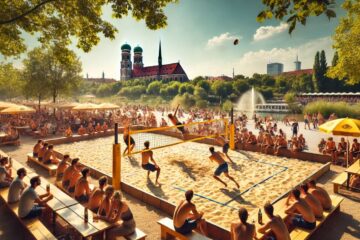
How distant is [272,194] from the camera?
7227mm

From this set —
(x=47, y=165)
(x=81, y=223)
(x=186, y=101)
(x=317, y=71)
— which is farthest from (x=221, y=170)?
(x=317, y=71)

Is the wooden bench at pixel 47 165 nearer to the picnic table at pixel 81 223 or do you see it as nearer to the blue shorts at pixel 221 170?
the picnic table at pixel 81 223

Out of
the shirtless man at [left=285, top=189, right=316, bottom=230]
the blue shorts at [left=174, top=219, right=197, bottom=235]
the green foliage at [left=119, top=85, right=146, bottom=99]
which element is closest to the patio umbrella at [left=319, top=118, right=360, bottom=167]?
the shirtless man at [left=285, top=189, right=316, bottom=230]

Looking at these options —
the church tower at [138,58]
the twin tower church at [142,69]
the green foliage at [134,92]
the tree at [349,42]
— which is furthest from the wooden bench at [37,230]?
the church tower at [138,58]

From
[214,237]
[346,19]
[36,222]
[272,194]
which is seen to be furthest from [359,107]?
[36,222]

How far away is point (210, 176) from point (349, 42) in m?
12.2

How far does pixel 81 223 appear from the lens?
4.56 meters

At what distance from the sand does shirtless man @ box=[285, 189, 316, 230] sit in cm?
145

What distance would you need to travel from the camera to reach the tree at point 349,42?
45.4ft

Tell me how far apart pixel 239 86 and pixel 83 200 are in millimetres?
59173

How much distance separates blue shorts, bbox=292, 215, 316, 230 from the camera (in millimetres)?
4605

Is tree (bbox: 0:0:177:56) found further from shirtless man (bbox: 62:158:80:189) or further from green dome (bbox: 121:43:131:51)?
green dome (bbox: 121:43:131:51)

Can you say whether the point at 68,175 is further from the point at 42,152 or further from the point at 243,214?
the point at 243,214

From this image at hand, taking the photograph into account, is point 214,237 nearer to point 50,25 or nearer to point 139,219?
point 139,219
